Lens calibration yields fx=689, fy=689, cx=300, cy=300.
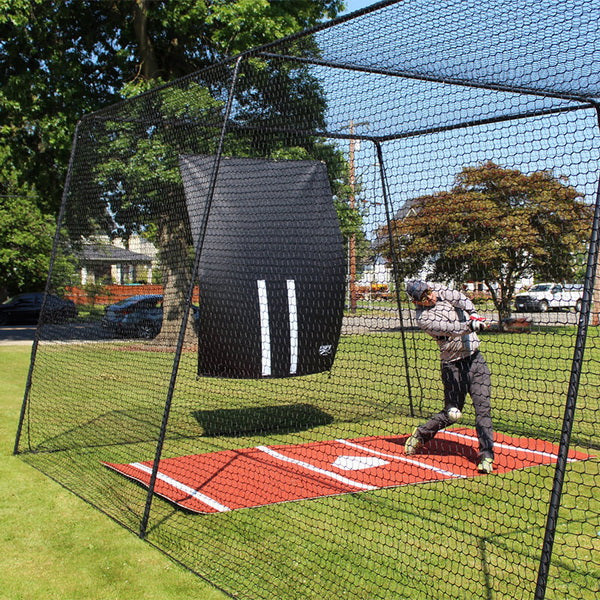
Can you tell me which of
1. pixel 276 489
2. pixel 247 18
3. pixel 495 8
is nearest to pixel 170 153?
pixel 276 489

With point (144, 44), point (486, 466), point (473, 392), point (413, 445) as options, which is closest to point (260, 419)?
point (413, 445)

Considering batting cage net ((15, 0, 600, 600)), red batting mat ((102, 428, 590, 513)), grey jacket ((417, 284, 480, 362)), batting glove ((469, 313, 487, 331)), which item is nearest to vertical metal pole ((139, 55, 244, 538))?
batting cage net ((15, 0, 600, 600))

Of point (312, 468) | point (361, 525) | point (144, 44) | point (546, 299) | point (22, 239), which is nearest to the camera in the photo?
point (361, 525)

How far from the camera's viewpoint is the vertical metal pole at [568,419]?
2736 millimetres

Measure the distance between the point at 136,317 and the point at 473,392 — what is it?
4009 mm

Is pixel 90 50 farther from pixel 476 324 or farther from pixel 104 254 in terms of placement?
pixel 476 324

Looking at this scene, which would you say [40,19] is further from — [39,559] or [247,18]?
[39,559]

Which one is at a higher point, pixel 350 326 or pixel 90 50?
pixel 90 50

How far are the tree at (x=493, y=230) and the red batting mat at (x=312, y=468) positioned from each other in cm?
143

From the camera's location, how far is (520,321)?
5758 millimetres

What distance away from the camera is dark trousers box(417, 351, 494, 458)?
5.87 m

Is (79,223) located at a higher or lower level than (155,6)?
lower

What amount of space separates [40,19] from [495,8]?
47.9 ft

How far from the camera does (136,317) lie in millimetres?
8000
